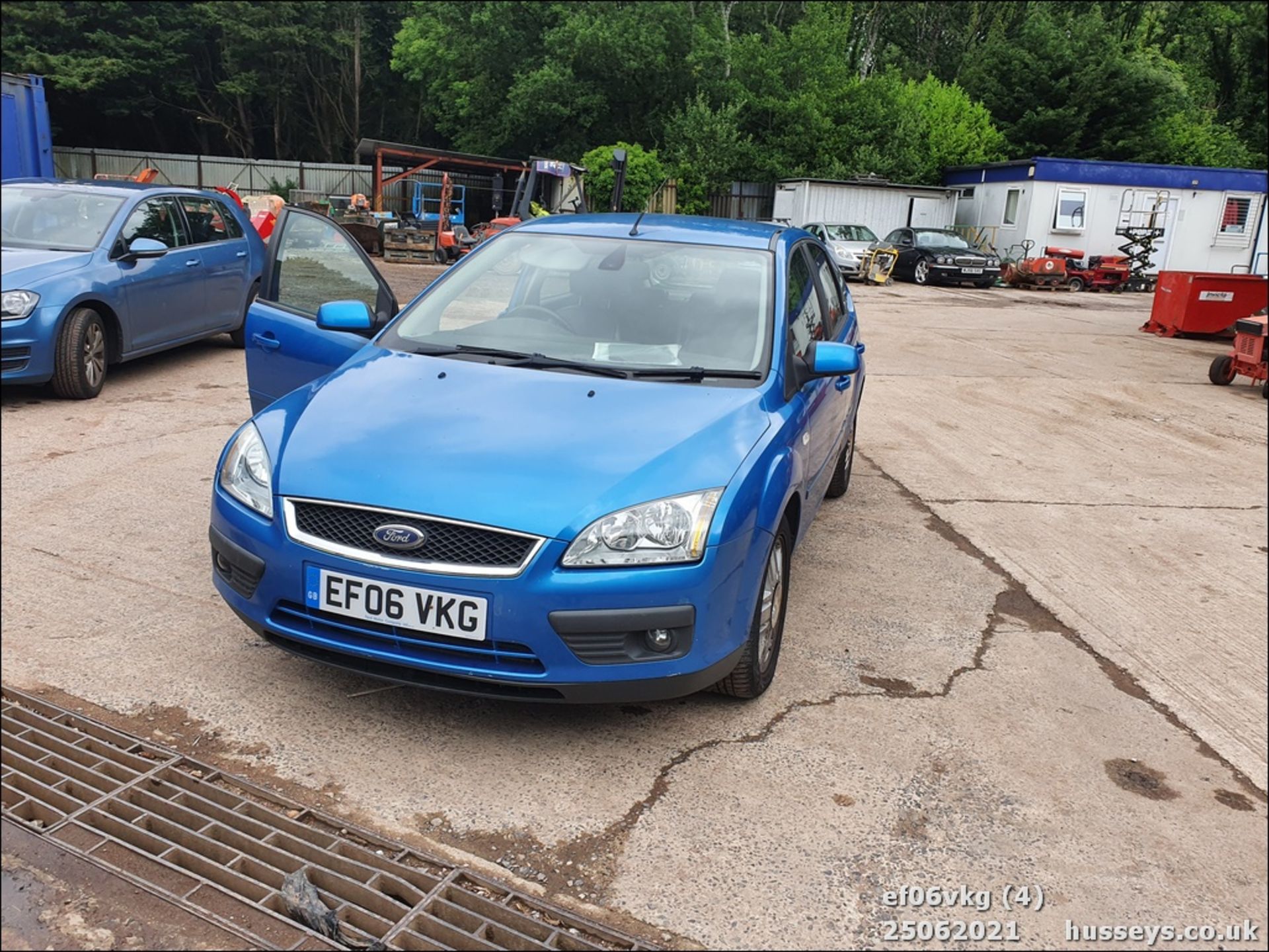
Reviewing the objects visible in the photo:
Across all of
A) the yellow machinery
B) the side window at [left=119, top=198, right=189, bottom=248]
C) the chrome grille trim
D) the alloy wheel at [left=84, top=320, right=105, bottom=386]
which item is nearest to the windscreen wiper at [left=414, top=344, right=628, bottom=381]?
the chrome grille trim

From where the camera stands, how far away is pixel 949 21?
150 ft

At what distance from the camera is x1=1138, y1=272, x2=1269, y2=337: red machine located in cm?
1484

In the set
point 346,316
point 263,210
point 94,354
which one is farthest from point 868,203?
point 346,316

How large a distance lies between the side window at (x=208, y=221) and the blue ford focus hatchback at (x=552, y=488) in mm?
5302

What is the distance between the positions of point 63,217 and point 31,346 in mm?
1465

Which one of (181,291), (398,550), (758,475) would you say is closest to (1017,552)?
(758,475)

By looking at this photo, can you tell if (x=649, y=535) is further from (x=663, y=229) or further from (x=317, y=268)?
(x=317, y=268)

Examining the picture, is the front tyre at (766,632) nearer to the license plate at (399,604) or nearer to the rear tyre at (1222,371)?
the license plate at (399,604)

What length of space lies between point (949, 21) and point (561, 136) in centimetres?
2039

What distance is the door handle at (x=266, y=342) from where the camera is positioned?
480 centimetres

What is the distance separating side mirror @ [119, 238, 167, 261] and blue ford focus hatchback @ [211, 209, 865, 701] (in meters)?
4.10

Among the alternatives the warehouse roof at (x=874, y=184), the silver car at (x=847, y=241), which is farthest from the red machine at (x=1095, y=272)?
the warehouse roof at (x=874, y=184)

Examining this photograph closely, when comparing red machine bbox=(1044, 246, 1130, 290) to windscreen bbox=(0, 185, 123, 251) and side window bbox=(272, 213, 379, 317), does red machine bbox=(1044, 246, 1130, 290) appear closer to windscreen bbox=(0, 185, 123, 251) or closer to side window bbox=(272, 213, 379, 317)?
windscreen bbox=(0, 185, 123, 251)

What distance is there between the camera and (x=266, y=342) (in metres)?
4.85
